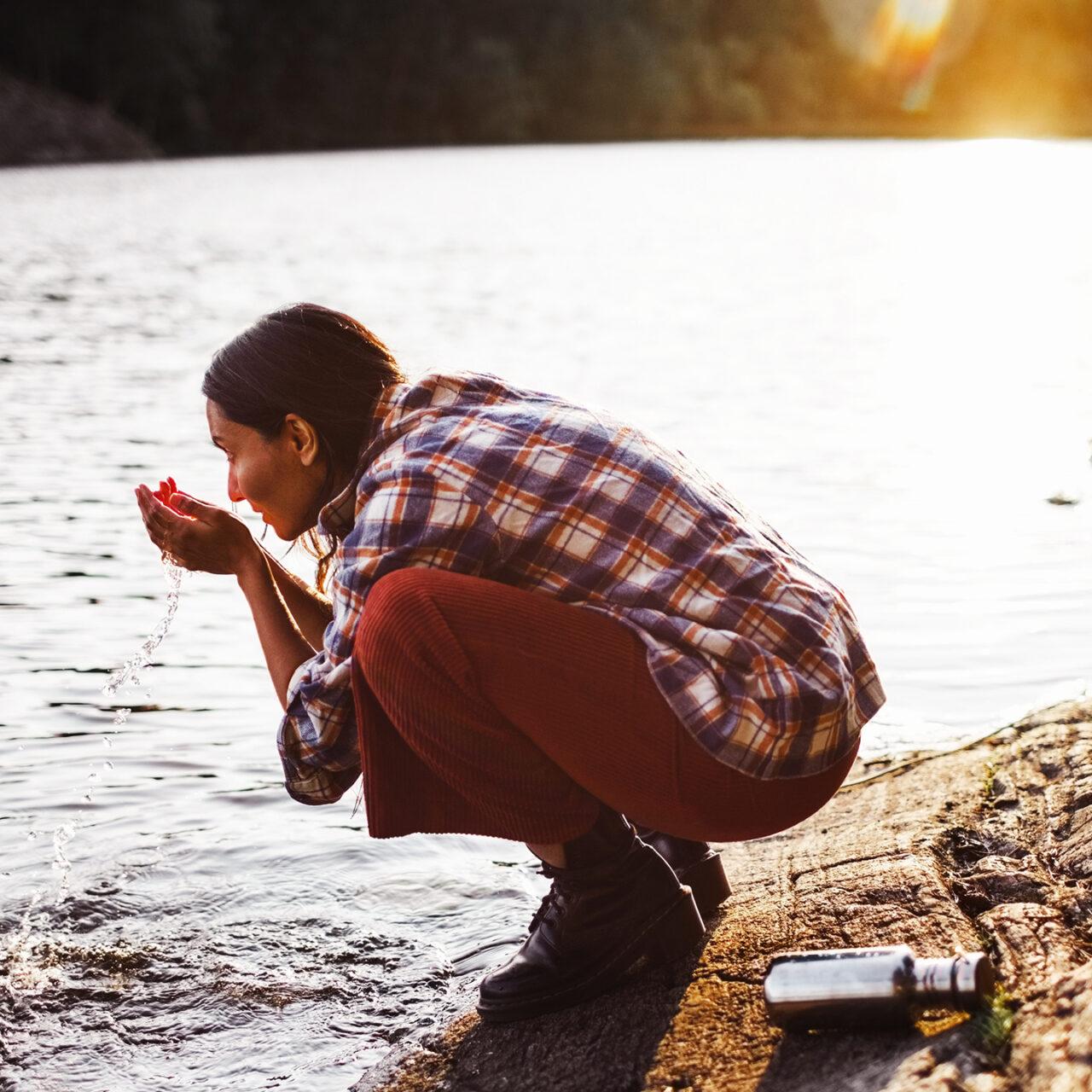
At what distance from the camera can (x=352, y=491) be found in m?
2.93

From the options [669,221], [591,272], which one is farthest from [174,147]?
[591,272]

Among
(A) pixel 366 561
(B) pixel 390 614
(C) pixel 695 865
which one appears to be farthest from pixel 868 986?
(A) pixel 366 561

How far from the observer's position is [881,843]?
3.49 metres

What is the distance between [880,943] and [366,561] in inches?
45.7

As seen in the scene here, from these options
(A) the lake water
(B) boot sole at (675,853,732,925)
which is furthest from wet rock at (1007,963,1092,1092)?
(A) the lake water

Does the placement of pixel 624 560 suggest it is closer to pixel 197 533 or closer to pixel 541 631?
pixel 541 631

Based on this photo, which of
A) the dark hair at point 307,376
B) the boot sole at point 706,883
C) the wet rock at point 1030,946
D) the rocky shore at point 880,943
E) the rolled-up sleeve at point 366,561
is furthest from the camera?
the boot sole at point 706,883

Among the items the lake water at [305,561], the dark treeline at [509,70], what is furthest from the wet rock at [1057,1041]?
the dark treeline at [509,70]

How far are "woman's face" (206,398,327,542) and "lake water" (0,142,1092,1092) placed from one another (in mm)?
1084

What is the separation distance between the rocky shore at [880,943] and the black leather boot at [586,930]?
0.15ft

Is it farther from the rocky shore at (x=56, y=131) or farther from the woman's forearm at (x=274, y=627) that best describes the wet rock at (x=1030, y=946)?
the rocky shore at (x=56, y=131)

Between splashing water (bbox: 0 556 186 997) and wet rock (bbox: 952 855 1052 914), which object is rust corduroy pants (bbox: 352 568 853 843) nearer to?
wet rock (bbox: 952 855 1052 914)

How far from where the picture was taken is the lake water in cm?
354

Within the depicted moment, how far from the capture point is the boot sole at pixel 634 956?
2986mm
